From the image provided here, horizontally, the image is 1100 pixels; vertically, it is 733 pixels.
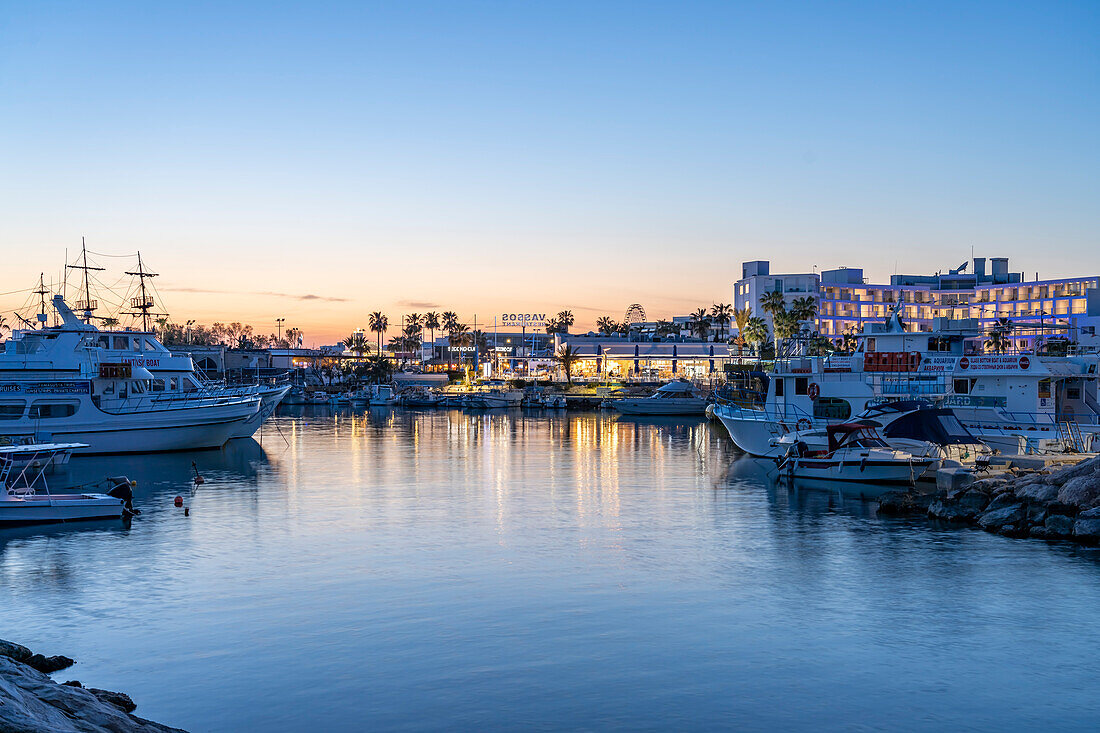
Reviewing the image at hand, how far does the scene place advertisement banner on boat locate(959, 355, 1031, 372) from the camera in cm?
4703

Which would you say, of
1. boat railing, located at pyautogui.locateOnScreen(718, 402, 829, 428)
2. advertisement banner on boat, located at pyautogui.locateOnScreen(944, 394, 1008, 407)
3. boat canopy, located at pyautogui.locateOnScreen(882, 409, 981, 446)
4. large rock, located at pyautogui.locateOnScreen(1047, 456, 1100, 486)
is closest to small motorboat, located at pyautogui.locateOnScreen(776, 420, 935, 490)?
boat canopy, located at pyautogui.locateOnScreen(882, 409, 981, 446)

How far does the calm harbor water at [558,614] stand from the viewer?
15.6 m

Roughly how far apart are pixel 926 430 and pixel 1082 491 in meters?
10.1

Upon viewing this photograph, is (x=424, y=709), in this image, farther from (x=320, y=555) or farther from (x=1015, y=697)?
(x=320, y=555)

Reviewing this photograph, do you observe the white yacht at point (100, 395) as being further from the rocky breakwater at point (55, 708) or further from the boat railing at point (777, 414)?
A: the rocky breakwater at point (55, 708)

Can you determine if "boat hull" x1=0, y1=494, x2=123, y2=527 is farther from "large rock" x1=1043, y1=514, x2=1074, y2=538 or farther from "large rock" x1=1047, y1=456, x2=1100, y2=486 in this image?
"large rock" x1=1047, y1=456, x2=1100, y2=486

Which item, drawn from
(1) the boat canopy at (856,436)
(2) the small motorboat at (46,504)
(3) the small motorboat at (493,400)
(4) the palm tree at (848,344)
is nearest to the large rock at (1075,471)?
(1) the boat canopy at (856,436)

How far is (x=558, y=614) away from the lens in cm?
2119

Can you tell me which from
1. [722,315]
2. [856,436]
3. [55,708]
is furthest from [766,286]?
[55,708]

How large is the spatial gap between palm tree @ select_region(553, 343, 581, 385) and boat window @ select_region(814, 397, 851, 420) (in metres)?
105

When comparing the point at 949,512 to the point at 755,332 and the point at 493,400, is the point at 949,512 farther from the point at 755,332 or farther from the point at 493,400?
the point at 755,332

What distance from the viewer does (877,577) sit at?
81.4ft

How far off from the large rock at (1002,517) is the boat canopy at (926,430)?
863 centimetres

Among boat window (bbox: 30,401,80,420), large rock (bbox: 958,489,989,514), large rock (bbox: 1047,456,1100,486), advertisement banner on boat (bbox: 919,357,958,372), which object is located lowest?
large rock (bbox: 958,489,989,514)
